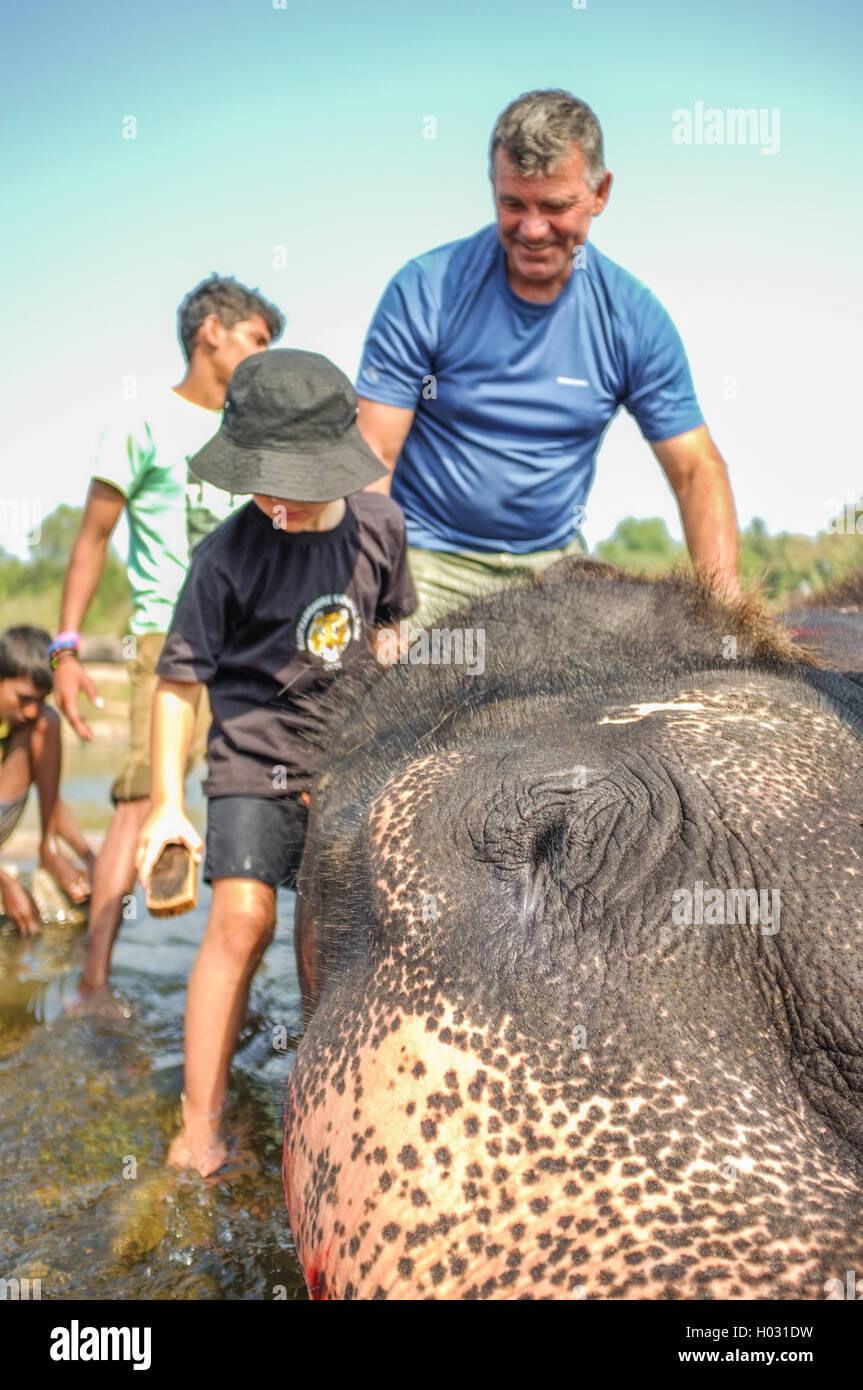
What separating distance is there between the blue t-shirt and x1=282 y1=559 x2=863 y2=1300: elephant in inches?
82.9

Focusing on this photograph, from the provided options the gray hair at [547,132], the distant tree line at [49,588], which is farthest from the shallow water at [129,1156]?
the distant tree line at [49,588]

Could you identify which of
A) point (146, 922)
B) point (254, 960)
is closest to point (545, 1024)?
point (254, 960)

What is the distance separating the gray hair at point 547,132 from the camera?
3883 millimetres

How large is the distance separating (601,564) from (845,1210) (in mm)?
1680

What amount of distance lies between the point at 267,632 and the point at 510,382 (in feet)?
4.84

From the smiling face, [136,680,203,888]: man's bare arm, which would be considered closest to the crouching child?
[136,680,203,888]: man's bare arm

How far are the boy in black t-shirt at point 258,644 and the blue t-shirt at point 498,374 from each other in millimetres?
899

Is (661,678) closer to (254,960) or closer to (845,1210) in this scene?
(845,1210)

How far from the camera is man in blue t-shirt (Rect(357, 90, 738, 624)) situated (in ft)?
13.4

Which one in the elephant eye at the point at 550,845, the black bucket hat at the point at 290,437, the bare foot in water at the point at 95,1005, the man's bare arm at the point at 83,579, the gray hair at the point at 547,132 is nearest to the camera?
the elephant eye at the point at 550,845

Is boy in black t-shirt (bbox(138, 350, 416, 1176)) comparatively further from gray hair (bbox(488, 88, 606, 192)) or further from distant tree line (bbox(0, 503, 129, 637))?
distant tree line (bbox(0, 503, 129, 637))

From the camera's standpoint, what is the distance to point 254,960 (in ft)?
10.5

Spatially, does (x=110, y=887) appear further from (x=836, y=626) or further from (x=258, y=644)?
(x=836, y=626)

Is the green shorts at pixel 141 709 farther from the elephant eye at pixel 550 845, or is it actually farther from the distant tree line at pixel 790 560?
the elephant eye at pixel 550 845
